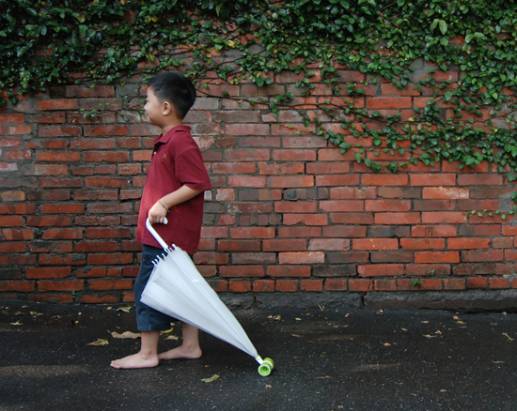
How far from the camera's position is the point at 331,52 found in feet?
13.7

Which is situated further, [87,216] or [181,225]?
[87,216]

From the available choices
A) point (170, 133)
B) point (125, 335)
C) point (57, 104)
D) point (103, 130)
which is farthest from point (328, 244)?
point (57, 104)

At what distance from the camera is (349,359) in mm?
3436

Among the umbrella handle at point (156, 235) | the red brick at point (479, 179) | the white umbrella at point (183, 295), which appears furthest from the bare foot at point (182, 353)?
the red brick at point (479, 179)

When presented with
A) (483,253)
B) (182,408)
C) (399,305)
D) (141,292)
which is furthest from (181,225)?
(483,253)

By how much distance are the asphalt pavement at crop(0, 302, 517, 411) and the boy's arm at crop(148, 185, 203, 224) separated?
80 cm

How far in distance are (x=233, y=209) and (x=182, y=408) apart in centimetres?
170

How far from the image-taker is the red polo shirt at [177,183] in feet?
10.2

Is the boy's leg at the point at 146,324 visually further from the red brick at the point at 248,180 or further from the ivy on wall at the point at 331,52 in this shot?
the ivy on wall at the point at 331,52

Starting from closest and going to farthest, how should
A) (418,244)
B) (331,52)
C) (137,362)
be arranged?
(137,362)
(331,52)
(418,244)

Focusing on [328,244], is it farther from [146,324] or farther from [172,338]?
[146,324]

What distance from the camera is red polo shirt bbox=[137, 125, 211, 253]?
3.12 meters

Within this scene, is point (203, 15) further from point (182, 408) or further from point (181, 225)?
point (182, 408)

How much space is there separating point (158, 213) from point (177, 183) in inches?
7.5
